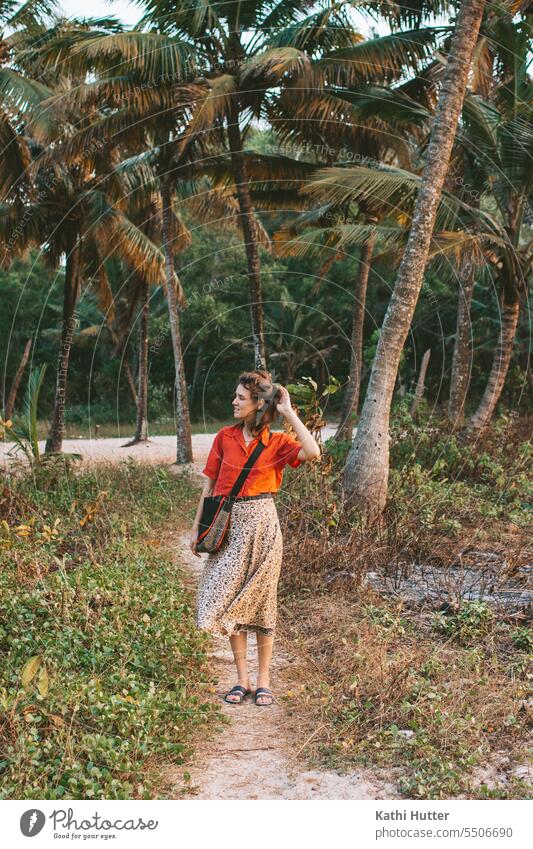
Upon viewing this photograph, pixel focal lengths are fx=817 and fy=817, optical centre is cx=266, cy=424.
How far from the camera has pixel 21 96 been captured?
35.7 ft

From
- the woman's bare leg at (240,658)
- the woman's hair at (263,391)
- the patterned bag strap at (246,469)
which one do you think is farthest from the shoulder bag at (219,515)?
the woman's bare leg at (240,658)

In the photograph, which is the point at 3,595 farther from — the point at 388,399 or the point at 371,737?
the point at 388,399

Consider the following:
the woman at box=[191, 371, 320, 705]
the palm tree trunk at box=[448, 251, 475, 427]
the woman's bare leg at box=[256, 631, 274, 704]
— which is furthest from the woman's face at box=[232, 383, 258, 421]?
the palm tree trunk at box=[448, 251, 475, 427]

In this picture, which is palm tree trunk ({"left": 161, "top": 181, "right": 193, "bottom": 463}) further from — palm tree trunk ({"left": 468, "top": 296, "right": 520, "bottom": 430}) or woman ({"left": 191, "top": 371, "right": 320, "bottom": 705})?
woman ({"left": 191, "top": 371, "right": 320, "bottom": 705})

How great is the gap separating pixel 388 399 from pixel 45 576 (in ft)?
11.9

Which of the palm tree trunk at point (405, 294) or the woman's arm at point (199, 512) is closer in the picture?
the woman's arm at point (199, 512)

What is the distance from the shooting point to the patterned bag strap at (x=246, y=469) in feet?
12.9

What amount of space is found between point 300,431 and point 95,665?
1657mm

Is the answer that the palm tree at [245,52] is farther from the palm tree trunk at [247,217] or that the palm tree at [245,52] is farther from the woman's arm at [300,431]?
the woman's arm at [300,431]

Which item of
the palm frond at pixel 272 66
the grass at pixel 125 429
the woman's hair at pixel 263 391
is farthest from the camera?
the grass at pixel 125 429

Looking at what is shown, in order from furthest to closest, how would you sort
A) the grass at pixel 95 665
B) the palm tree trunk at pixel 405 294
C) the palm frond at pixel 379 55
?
the palm frond at pixel 379 55 → the palm tree trunk at pixel 405 294 → the grass at pixel 95 665

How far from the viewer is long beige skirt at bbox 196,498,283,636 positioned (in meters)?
3.98
